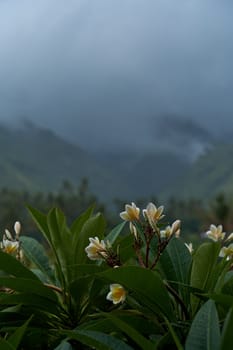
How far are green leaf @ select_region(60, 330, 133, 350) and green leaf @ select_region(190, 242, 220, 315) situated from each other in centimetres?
23

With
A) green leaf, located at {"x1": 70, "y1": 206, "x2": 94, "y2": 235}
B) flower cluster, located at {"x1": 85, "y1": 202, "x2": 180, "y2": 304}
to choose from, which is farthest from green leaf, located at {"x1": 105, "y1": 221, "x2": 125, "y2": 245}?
flower cluster, located at {"x1": 85, "y1": 202, "x2": 180, "y2": 304}

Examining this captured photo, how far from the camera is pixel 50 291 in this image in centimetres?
131

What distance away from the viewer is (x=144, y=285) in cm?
113

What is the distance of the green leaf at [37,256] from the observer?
5.07 ft

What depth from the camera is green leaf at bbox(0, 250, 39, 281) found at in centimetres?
132

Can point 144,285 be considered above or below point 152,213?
below

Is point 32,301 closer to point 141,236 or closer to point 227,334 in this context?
point 141,236

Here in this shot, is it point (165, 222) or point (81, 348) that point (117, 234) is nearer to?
point (165, 222)

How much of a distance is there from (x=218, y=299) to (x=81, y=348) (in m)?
0.37

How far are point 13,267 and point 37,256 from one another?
25 centimetres

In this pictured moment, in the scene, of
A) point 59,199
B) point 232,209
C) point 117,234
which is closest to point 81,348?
point 117,234

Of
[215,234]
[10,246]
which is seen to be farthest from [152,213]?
[10,246]

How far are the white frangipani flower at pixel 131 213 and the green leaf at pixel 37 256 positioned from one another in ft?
1.02

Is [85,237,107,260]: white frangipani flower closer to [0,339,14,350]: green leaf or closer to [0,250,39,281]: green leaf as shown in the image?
[0,250,39,281]: green leaf
